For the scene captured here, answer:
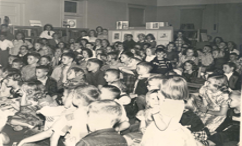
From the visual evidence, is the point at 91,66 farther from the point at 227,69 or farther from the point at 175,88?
the point at 227,69

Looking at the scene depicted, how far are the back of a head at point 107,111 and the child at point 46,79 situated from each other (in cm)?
65

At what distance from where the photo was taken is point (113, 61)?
4.20 meters

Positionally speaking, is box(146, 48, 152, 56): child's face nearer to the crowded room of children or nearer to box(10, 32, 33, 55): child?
the crowded room of children

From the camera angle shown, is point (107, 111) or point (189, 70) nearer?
point (189, 70)

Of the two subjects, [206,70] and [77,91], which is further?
[77,91]

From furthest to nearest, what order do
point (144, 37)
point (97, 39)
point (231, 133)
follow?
point (97, 39)
point (144, 37)
point (231, 133)

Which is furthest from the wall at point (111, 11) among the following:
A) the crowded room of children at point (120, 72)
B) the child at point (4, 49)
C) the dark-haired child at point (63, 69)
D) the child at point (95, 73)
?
the child at point (4, 49)

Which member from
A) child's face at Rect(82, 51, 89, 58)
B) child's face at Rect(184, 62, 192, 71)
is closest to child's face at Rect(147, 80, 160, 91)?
child's face at Rect(184, 62, 192, 71)

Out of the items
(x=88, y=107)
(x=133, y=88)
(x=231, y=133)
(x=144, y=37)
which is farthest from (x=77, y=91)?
(x=231, y=133)

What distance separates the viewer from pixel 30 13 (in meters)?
4.36

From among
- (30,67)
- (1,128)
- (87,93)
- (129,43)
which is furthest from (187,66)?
(1,128)

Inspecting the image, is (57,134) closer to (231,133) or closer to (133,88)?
(133,88)

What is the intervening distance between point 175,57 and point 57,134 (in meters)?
2.00

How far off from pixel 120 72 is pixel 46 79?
45.0 inches
